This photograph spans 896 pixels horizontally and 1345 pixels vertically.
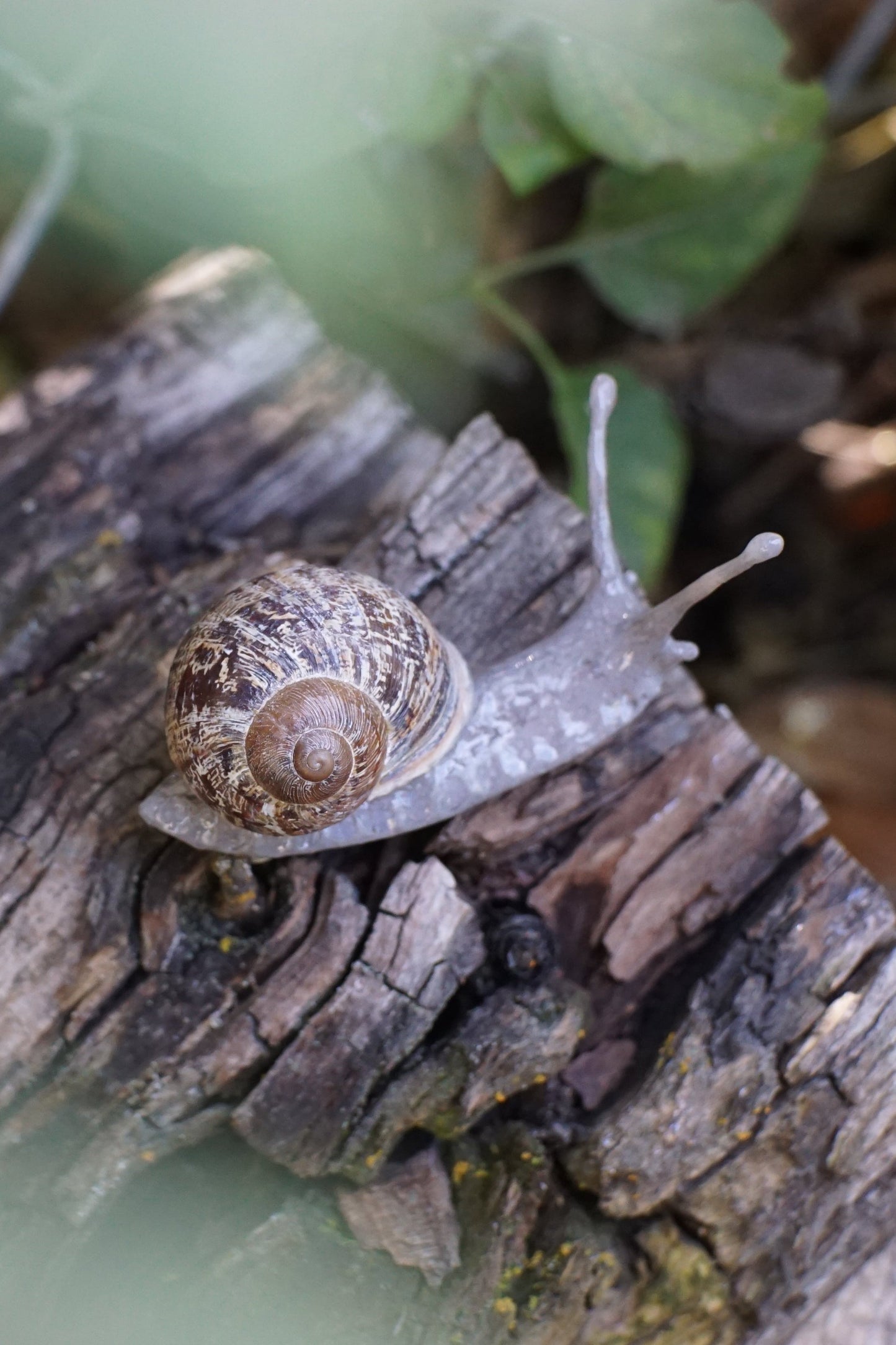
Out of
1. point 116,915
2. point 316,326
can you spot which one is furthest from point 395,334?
point 116,915

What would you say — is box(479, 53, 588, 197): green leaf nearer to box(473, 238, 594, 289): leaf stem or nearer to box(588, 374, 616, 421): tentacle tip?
box(473, 238, 594, 289): leaf stem

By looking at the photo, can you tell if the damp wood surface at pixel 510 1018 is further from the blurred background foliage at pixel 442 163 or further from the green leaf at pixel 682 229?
the green leaf at pixel 682 229

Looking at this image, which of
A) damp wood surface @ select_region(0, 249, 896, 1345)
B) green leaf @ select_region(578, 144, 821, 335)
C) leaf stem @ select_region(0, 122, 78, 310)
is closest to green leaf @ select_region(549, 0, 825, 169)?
green leaf @ select_region(578, 144, 821, 335)

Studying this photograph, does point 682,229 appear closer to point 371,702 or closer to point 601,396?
point 601,396

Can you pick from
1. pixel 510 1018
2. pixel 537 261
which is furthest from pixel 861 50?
pixel 510 1018

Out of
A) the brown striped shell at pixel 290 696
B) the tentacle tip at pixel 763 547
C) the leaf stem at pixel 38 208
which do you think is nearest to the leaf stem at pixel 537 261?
the leaf stem at pixel 38 208

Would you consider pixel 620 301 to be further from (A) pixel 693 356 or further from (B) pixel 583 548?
(B) pixel 583 548
